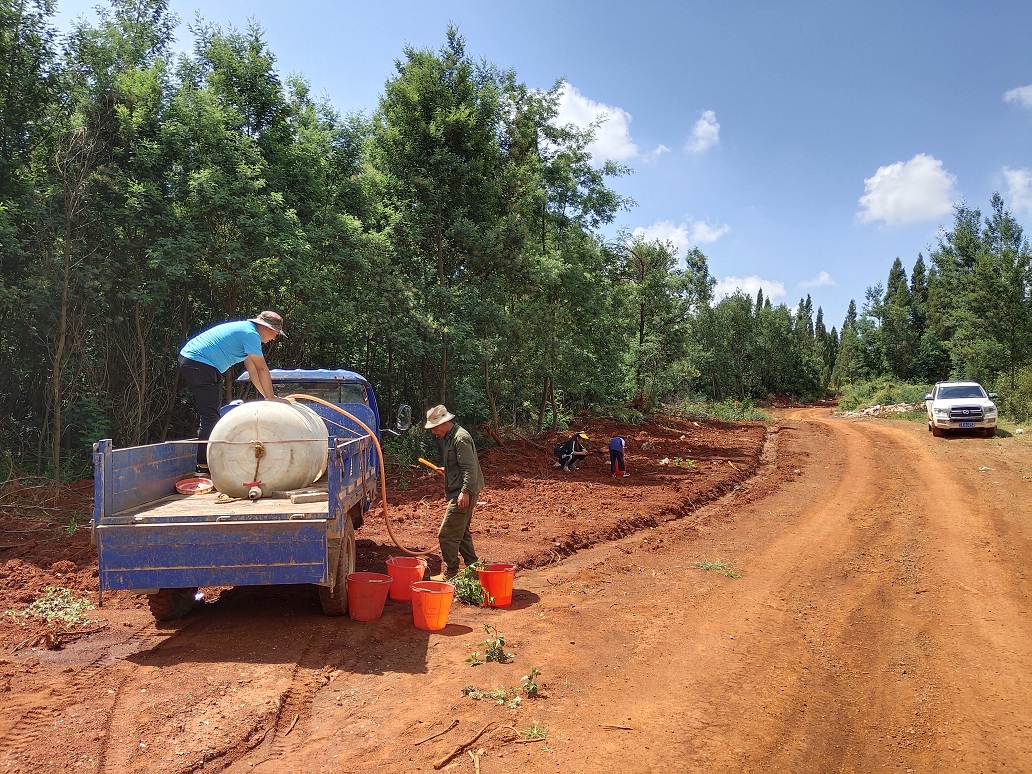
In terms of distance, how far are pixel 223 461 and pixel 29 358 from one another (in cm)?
945

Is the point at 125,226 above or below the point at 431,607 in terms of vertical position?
above

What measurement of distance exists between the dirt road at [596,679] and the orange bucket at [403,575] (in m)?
0.30

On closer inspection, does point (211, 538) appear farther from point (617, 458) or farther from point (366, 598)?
point (617, 458)

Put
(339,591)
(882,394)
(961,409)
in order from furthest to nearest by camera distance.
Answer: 1. (882,394)
2. (961,409)
3. (339,591)

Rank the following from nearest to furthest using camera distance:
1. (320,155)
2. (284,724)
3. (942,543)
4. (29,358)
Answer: (284,724), (942,543), (29,358), (320,155)

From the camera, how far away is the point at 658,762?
379 centimetres

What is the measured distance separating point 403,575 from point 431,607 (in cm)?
97

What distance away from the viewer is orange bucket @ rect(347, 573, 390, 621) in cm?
598

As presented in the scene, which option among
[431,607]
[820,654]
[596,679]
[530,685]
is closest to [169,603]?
[431,607]

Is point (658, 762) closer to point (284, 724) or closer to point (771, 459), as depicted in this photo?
point (284, 724)

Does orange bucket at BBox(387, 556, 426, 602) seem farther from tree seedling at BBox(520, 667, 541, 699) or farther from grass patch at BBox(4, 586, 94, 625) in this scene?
grass patch at BBox(4, 586, 94, 625)

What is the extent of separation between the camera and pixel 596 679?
4941mm

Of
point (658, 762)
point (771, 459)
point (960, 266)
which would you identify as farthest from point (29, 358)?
point (960, 266)

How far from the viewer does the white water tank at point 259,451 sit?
6020mm
